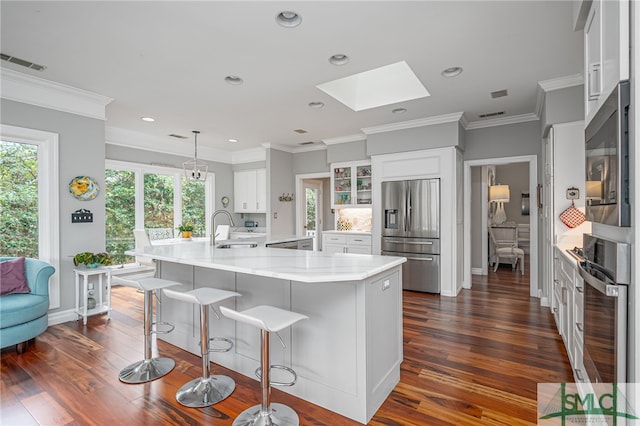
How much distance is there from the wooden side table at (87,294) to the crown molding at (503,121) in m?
5.69

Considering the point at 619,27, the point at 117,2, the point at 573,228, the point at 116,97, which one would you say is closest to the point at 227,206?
the point at 116,97

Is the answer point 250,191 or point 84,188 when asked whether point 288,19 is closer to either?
point 84,188

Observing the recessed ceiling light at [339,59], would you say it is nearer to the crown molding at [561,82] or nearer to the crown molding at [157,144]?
the crown molding at [561,82]

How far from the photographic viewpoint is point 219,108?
4.47 m

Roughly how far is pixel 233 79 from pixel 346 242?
3.66 m

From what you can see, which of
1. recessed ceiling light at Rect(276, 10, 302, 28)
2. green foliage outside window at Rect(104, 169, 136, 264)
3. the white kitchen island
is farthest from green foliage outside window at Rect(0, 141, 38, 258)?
recessed ceiling light at Rect(276, 10, 302, 28)

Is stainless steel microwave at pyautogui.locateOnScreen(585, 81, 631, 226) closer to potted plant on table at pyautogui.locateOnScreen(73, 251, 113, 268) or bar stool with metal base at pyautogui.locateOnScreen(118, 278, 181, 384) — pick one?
bar stool with metal base at pyautogui.locateOnScreen(118, 278, 181, 384)

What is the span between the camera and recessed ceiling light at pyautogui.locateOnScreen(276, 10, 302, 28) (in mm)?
2359

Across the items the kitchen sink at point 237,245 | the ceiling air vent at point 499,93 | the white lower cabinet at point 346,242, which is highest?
the ceiling air vent at point 499,93

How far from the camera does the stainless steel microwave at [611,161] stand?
1.24 meters

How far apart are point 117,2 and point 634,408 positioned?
350 cm

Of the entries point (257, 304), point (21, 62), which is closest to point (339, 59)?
point (257, 304)

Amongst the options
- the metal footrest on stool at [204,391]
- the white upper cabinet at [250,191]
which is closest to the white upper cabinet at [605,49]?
the metal footrest on stool at [204,391]

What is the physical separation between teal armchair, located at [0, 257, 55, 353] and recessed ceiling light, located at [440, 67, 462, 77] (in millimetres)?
4582
